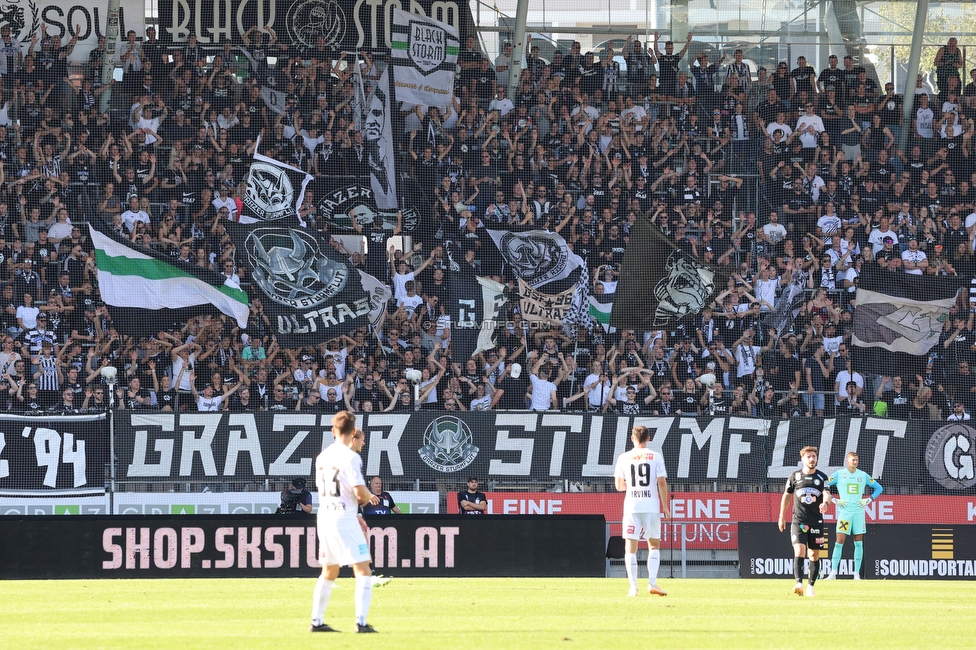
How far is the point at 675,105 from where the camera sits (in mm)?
28281

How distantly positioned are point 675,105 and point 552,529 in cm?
1076

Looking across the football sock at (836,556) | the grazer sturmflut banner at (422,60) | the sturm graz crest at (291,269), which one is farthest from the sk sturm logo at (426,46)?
the football sock at (836,556)

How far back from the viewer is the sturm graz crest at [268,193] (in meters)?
25.5

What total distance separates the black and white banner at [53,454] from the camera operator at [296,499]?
112 inches

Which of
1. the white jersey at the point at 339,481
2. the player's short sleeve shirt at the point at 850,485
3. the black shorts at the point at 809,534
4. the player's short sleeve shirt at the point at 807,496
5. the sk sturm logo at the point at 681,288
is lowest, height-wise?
the player's short sleeve shirt at the point at 850,485

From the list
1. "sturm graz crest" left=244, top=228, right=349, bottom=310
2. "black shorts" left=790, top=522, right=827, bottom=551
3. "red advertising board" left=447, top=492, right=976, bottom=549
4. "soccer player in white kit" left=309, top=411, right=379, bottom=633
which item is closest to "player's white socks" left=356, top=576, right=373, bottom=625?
"soccer player in white kit" left=309, top=411, right=379, bottom=633

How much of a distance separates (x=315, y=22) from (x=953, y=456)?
573 inches

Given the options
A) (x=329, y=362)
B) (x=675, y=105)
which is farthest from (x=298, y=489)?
(x=675, y=105)

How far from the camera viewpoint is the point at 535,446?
23531 mm

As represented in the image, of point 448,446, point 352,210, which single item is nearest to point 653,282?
point 448,446

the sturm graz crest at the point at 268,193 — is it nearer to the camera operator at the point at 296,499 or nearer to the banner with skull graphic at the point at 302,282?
the banner with skull graphic at the point at 302,282

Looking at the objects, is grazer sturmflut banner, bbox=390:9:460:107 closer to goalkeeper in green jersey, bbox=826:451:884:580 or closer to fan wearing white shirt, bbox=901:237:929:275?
fan wearing white shirt, bbox=901:237:929:275

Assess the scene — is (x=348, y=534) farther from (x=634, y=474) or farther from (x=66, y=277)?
(x=66, y=277)

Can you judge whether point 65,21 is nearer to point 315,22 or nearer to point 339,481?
point 315,22
